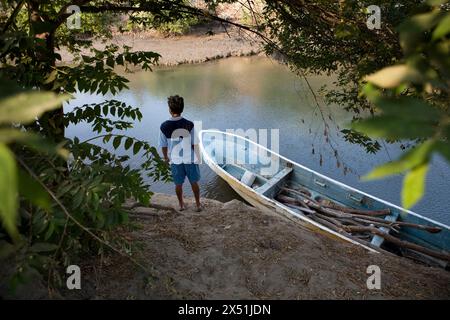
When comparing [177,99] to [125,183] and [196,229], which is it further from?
[125,183]

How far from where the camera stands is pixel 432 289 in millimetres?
3551

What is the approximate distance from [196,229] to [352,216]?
10.1 feet

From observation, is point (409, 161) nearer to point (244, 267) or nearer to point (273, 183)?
point (244, 267)

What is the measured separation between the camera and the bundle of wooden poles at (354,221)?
5.43m

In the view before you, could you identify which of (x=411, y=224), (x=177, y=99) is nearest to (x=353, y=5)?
(x=177, y=99)

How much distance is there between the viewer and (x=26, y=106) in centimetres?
57

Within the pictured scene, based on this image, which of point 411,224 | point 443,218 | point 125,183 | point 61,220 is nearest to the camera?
point 61,220

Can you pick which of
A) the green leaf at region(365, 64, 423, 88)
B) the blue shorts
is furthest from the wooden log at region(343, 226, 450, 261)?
the green leaf at region(365, 64, 423, 88)

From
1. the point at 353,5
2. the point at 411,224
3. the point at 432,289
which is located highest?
the point at 353,5

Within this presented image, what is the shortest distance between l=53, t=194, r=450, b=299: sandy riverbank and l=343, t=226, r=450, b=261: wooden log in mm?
934

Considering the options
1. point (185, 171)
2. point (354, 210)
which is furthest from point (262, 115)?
point (185, 171)

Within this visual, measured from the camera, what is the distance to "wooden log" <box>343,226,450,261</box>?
17.0ft

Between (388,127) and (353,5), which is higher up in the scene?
(353,5)
